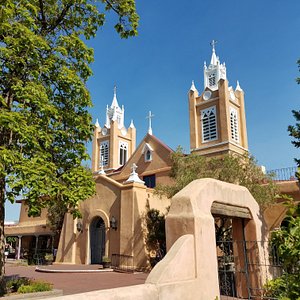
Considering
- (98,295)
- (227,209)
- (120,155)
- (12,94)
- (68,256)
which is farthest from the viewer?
(120,155)

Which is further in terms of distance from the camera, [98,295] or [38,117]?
[38,117]

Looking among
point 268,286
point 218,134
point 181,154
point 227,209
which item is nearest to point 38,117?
point 227,209

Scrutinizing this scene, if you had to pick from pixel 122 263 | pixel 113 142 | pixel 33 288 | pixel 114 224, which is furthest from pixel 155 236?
pixel 113 142

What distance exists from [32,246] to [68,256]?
1433cm

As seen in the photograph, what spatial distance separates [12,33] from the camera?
848cm

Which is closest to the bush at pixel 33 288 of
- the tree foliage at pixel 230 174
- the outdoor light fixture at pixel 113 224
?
the tree foliage at pixel 230 174

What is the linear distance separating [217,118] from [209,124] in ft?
3.11

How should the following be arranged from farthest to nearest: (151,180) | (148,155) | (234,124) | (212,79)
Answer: (212,79) < (234,124) < (148,155) < (151,180)

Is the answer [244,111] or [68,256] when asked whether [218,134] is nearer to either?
[244,111]

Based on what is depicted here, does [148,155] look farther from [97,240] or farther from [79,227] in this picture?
[97,240]

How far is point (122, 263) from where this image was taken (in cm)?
1886

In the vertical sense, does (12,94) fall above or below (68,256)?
above

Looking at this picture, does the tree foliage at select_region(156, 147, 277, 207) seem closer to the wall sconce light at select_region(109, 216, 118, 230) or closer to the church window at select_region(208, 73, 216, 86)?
the wall sconce light at select_region(109, 216, 118, 230)

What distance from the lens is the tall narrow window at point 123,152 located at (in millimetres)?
42931
